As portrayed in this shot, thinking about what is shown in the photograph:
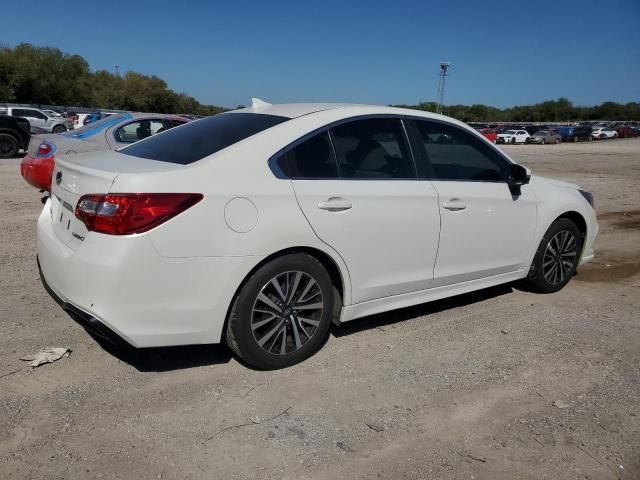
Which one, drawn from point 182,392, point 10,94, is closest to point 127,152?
point 182,392

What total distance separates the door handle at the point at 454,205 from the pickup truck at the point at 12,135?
53.7ft

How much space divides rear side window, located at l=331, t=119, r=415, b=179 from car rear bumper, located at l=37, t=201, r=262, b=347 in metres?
1.01

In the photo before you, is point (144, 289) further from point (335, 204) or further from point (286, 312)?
point (335, 204)

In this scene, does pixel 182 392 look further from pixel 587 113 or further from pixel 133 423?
pixel 587 113

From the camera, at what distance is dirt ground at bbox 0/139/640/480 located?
2660mm

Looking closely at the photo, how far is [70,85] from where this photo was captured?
7731 cm

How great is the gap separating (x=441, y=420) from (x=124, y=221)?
2.03 metres

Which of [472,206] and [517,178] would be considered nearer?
[472,206]

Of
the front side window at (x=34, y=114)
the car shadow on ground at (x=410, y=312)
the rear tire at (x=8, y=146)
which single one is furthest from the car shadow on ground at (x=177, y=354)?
the front side window at (x=34, y=114)

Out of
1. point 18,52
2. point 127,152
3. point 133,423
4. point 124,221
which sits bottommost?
point 133,423

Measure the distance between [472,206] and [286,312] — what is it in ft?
5.77

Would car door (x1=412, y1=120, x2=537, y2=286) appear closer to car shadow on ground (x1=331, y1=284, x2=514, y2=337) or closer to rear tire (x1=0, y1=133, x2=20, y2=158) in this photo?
car shadow on ground (x1=331, y1=284, x2=514, y2=337)

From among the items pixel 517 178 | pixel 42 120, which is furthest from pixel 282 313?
pixel 42 120

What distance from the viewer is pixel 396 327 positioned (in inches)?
172
